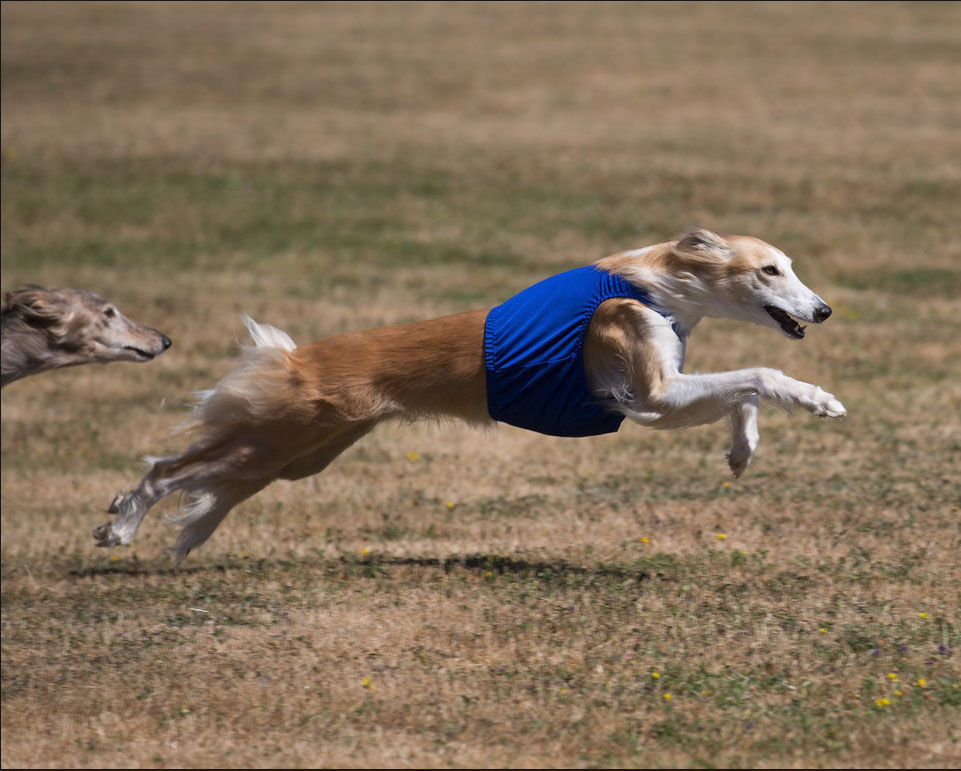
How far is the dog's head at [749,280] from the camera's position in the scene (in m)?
7.07

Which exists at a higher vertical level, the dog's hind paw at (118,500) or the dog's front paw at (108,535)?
the dog's hind paw at (118,500)

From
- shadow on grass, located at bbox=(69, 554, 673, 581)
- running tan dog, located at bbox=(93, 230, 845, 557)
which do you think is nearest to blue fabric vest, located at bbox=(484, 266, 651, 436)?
running tan dog, located at bbox=(93, 230, 845, 557)

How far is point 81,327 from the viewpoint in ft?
28.5

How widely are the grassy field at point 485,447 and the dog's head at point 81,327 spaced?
Result: 4.64 ft

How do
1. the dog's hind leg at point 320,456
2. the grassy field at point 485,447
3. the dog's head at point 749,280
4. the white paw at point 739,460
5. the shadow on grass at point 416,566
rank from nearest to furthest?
the grassy field at point 485,447 < the dog's head at point 749,280 < the white paw at point 739,460 < the shadow on grass at point 416,566 < the dog's hind leg at point 320,456

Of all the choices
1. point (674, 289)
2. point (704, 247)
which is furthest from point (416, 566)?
point (704, 247)

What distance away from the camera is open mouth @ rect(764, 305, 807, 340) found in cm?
714

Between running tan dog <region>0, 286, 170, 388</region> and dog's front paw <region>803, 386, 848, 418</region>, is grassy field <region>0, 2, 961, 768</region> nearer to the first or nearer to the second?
dog's front paw <region>803, 386, 848, 418</region>

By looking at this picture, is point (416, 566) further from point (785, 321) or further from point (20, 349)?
point (20, 349)

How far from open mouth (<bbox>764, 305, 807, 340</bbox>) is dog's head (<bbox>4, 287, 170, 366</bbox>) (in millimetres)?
3956

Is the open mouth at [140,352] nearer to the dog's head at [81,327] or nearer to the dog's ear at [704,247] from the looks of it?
the dog's head at [81,327]

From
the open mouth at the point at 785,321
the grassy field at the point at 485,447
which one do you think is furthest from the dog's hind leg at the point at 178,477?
the open mouth at the point at 785,321

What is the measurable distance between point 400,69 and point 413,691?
2247 centimetres

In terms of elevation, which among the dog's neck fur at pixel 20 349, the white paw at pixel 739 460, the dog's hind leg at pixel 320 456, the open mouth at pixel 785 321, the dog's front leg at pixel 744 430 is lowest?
the dog's hind leg at pixel 320 456
